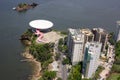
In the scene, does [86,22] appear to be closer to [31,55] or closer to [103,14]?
[103,14]

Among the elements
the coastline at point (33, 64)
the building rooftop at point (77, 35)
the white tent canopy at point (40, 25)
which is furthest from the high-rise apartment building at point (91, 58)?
the white tent canopy at point (40, 25)

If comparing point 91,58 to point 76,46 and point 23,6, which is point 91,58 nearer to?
point 76,46

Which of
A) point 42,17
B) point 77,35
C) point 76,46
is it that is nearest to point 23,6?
point 42,17

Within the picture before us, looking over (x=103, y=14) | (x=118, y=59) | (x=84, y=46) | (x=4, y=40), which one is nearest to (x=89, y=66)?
(x=84, y=46)

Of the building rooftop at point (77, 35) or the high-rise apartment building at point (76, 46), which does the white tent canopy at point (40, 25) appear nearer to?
the building rooftop at point (77, 35)

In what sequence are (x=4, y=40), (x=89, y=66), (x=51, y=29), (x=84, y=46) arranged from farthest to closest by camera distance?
(x=51, y=29) < (x=4, y=40) < (x=84, y=46) < (x=89, y=66)

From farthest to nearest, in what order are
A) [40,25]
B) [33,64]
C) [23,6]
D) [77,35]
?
[23,6], [40,25], [33,64], [77,35]

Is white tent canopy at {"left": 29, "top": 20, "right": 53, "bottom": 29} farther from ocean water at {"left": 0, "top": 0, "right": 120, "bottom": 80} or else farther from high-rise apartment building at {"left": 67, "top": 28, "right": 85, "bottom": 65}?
high-rise apartment building at {"left": 67, "top": 28, "right": 85, "bottom": 65}
